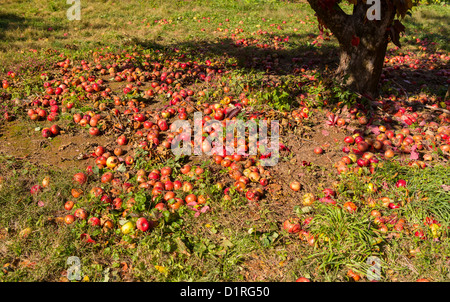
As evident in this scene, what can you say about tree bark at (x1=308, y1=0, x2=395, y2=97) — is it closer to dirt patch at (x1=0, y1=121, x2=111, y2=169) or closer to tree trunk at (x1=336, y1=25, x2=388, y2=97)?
tree trunk at (x1=336, y1=25, x2=388, y2=97)

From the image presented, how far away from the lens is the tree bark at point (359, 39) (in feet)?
16.3

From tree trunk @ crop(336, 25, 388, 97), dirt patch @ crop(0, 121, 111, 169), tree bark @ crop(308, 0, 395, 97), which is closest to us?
dirt patch @ crop(0, 121, 111, 169)

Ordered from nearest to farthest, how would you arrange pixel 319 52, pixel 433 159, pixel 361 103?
pixel 433 159 < pixel 361 103 < pixel 319 52

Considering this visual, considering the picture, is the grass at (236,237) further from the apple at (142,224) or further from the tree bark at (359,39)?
the tree bark at (359,39)

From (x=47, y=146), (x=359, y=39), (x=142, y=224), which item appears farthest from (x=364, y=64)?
(x=47, y=146)

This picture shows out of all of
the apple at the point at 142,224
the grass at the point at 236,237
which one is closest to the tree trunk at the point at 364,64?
the grass at the point at 236,237

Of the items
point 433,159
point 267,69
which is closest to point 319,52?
point 267,69

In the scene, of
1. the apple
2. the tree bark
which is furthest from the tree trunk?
the apple

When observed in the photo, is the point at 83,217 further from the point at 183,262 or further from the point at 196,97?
the point at 196,97

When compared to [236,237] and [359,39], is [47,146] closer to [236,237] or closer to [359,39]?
[236,237]

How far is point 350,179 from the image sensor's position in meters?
3.87

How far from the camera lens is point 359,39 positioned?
514 cm

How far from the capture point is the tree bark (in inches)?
195
